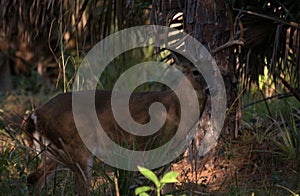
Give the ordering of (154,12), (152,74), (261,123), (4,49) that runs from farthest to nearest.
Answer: (4,49) < (152,74) < (261,123) < (154,12)

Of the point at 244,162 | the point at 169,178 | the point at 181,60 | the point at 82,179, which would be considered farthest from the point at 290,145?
the point at 169,178

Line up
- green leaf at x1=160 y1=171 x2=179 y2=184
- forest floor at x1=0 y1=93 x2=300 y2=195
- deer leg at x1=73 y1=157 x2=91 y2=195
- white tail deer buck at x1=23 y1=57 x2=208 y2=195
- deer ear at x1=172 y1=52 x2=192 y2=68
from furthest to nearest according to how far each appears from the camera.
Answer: deer ear at x1=172 y1=52 x2=192 y2=68
white tail deer buck at x1=23 y1=57 x2=208 y2=195
forest floor at x1=0 y1=93 x2=300 y2=195
deer leg at x1=73 y1=157 x2=91 y2=195
green leaf at x1=160 y1=171 x2=179 y2=184

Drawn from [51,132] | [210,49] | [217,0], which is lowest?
[51,132]

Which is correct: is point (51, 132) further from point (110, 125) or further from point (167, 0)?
point (167, 0)

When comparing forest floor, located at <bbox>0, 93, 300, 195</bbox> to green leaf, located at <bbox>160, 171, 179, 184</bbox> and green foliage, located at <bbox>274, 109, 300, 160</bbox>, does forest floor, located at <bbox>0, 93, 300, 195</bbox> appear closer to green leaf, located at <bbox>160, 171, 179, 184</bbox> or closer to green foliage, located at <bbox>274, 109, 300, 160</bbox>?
green foliage, located at <bbox>274, 109, 300, 160</bbox>

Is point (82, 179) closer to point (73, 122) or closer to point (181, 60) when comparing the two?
point (73, 122)

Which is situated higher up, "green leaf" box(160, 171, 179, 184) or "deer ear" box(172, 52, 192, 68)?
"deer ear" box(172, 52, 192, 68)

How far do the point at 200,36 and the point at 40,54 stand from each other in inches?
297

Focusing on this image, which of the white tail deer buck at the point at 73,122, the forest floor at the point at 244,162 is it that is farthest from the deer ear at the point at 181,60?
the forest floor at the point at 244,162

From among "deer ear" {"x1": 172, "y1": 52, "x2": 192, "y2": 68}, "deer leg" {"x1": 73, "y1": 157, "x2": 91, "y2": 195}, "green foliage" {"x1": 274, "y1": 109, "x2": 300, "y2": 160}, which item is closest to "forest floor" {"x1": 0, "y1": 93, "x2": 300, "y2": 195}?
"green foliage" {"x1": 274, "y1": 109, "x2": 300, "y2": 160}

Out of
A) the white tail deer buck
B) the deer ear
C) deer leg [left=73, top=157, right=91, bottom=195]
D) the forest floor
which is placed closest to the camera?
deer leg [left=73, top=157, right=91, bottom=195]

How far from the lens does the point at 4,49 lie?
39.2 feet

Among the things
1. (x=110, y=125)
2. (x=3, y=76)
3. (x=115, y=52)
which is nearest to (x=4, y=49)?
(x=3, y=76)

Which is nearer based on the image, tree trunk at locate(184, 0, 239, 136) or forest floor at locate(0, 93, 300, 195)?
forest floor at locate(0, 93, 300, 195)
